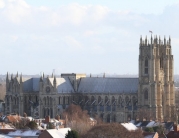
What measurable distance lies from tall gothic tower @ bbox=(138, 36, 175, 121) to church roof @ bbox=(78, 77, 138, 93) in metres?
3.88

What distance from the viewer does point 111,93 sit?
16050cm

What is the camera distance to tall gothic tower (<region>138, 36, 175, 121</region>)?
154 meters

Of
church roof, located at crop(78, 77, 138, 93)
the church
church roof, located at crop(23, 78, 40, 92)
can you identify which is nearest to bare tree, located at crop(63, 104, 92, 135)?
the church

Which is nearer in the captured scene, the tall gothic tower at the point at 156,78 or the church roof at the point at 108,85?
the tall gothic tower at the point at 156,78

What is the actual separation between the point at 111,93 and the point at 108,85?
2995 mm

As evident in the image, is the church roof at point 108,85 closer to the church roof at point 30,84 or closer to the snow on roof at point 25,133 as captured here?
the church roof at point 30,84

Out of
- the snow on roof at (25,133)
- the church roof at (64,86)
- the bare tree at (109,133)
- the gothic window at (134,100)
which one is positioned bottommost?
the snow on roof at (25,133)

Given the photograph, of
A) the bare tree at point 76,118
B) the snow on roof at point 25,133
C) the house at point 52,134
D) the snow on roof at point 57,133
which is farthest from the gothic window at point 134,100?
the house at point 52,134

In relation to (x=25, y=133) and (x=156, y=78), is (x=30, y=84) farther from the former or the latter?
(x=25, y=133)

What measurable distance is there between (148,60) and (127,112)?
31.4ft

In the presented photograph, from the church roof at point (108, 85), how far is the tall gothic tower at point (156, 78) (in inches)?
153

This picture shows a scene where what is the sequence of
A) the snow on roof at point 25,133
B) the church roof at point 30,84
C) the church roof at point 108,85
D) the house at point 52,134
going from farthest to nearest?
1. the church roof at point 30,84
2. the church roof at point 108,85
3. the snow on roof at point 25,133
4. the house at point 52,134

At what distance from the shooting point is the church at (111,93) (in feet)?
508

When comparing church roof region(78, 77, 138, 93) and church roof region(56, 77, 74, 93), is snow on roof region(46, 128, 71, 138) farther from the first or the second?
church roof region(56, 77, 74, 93)
